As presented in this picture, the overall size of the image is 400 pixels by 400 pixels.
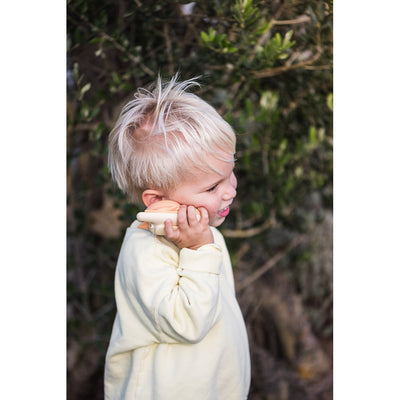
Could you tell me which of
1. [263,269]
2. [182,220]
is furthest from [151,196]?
[263,269]

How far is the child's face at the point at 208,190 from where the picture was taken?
1040mm

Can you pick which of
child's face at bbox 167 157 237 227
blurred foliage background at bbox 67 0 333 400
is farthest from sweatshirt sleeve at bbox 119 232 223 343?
blurred foliage background at bbox 67 0 333 400

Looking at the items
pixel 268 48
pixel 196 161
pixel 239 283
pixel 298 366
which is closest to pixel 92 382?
pixel 239 283

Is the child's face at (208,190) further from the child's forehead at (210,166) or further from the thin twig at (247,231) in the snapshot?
the thin twig at (247,231)

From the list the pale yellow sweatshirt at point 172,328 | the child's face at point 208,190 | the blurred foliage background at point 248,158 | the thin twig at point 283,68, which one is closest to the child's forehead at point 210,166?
the child's face at point 208,190

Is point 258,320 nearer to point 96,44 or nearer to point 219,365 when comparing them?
point 219,365

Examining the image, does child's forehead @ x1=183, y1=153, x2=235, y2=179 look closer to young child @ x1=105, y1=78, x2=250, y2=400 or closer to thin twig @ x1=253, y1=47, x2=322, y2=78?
young child @ x1=105, y1=78, x2=250, y2=400

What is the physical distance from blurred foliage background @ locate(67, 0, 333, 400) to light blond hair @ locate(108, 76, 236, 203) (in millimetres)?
549

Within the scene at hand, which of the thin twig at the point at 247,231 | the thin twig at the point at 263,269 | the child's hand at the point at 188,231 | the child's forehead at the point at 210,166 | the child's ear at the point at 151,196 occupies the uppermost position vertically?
the child's forehead at the point at 210,166

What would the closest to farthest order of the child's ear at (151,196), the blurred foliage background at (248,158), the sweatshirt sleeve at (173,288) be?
the sweatshirt sleeve at (173,288)
the child's ear at (151,196)
the blurred foliage background at (248,158)

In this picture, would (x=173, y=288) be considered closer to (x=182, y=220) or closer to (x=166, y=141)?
(x=182, y=220)

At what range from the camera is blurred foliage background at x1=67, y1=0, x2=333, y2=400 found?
1653 millimetres

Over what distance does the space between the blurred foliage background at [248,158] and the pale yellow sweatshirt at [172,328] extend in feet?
2.44

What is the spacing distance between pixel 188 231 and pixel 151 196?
0.13 metres
